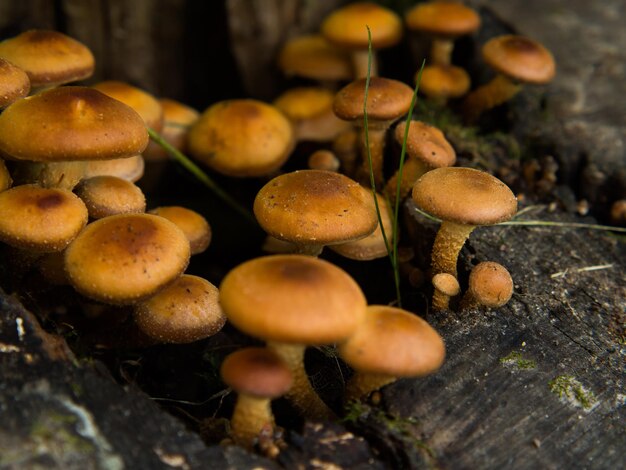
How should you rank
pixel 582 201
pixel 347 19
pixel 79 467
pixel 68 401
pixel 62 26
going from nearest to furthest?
pixel 79 467 < pixel 68 401 < pixel 582 201 < pixel 347 19 < pixel 62 26

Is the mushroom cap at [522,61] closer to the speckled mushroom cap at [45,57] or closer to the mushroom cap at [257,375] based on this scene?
the speckled mushroom cap at [45,57]

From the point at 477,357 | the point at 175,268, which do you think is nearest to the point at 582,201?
the point at 477,357

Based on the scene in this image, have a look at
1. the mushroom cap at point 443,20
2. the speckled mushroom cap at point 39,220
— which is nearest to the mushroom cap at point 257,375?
the speckled mushroom cap at point 39,220

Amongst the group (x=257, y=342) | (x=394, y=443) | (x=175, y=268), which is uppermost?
(x=175, y=268)

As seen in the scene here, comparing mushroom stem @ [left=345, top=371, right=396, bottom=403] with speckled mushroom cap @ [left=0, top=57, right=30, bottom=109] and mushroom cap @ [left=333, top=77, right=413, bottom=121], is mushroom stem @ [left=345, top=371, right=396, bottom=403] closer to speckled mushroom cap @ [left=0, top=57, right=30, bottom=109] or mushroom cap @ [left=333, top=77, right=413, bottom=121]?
mushroom cap @ [left=333, top=77, right=413, bottom=121]

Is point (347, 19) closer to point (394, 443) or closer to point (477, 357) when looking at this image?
point (477, 357)

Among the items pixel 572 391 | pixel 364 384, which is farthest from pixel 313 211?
pixel 572 391

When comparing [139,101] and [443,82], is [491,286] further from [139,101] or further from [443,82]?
[139,101]

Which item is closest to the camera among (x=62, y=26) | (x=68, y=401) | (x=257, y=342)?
(x=68, y=401)
